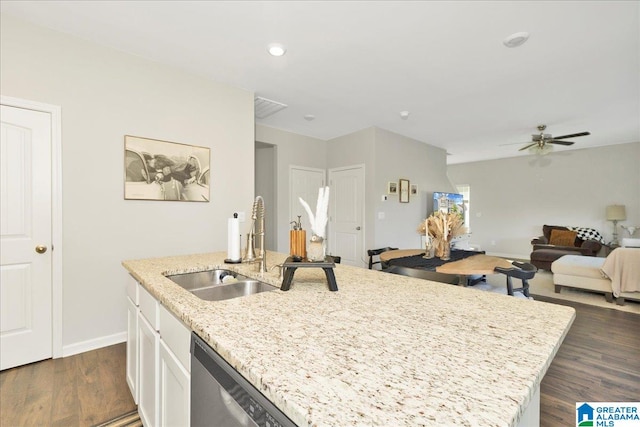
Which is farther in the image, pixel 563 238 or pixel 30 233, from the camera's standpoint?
pixel 563 238

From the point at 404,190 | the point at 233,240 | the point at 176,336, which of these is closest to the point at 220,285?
the point at 233,240

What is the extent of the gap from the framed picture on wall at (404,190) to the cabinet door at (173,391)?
464 centimetres

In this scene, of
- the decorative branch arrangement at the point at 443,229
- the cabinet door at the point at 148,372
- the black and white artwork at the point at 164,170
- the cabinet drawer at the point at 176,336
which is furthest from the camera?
the decorative branch arrangement at the point at 443,229

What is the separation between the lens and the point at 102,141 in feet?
8.18

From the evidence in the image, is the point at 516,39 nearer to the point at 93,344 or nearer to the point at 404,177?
the point at 404,177

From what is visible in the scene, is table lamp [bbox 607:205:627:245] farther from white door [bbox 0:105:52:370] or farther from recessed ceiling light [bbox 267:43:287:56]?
white door [bbox 0:105:52:370]

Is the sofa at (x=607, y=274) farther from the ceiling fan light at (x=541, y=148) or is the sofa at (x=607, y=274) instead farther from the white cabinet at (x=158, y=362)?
the white cabinet at (x=158, y=362)

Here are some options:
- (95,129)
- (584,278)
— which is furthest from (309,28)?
(584,278)

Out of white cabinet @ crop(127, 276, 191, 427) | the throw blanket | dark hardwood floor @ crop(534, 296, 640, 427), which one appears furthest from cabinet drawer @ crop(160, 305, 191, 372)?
the throw blanket

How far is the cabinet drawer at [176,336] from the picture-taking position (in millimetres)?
990

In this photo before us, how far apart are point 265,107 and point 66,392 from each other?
11.1ft

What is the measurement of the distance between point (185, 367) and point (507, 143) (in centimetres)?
672

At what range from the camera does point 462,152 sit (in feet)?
22.2

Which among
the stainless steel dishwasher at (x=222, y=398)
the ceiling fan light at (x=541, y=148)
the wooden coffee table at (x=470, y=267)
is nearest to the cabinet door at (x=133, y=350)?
the stainless steel dishwasher at (x=222, y=398)
